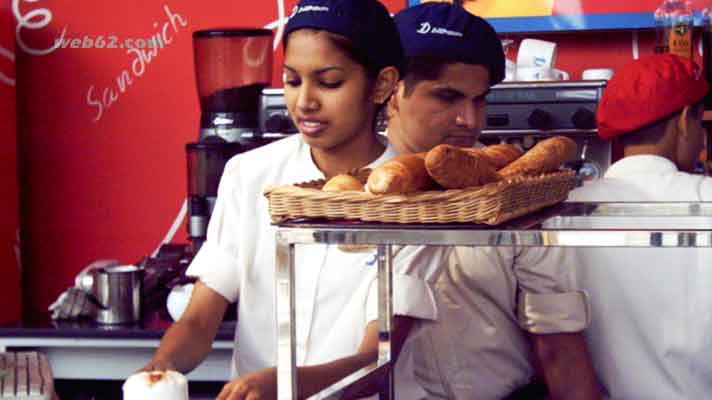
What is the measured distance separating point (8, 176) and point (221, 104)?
911 mm

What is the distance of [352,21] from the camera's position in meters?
1.69

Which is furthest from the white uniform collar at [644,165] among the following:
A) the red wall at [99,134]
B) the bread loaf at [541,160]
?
the red wall at [99,134]

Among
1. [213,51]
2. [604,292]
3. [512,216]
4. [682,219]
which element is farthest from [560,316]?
[213,51]

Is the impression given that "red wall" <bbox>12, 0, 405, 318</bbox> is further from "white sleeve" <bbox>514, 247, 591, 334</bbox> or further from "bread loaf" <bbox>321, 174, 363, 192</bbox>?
"bread loaf" <bbox>321, 174, 363, 192</bbox>

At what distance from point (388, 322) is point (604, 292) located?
483 mm

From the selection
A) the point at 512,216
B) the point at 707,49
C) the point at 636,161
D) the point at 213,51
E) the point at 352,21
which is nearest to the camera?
the point at 512,216

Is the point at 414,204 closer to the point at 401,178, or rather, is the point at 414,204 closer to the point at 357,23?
the point at 401,178

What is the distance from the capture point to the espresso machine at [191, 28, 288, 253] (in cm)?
328

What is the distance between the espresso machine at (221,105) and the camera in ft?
10.8

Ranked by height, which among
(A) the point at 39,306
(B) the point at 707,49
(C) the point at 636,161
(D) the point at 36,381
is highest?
(B) the point at 707,49

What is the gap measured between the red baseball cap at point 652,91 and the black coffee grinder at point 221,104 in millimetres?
1335

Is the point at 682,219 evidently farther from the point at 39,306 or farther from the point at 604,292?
the point at 39,306

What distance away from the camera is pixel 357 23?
1693 mm

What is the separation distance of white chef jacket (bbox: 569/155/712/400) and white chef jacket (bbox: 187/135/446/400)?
37 cm
